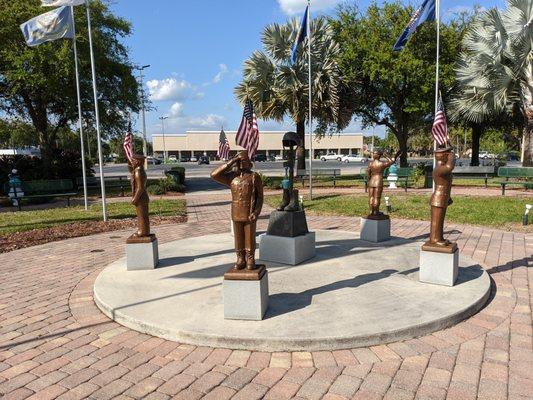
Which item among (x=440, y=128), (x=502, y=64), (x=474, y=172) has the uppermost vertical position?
(x=502, y=64)

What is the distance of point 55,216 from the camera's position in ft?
40.1

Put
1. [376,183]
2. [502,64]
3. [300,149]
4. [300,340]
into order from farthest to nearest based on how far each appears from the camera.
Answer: [300,149], [502,64], [376,183], [300,340]

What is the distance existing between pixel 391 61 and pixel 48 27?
15.4 meters

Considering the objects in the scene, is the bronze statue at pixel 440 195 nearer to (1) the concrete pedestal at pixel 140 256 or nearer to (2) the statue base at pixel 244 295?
(2) the statue base at pixel 244 295

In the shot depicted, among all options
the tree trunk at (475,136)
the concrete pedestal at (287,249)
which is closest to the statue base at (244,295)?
the concrete pedestal at (287,249)

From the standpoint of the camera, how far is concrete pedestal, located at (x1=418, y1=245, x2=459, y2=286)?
502 centimetres

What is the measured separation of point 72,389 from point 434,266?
4.15 m

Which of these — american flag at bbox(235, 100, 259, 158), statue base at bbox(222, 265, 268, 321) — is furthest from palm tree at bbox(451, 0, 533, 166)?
statue base at bbox(222, 265, 268, 321)

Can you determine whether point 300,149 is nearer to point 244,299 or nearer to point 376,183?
point 376,183

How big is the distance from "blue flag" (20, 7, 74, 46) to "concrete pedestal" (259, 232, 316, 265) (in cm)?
872

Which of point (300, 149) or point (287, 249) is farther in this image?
point (300, 149)

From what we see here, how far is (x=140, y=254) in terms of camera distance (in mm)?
5996

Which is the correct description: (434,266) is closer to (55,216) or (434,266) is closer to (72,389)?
(72,389)

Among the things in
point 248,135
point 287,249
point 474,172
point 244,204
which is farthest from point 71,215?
point 474,172
